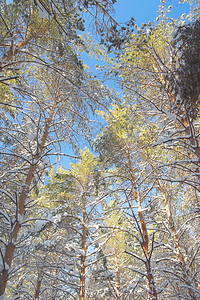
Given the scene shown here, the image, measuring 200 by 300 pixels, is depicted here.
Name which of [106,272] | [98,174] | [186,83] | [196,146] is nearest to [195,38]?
[186,83]

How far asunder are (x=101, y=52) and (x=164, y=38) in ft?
5.84

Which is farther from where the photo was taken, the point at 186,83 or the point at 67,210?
the point at 67,210

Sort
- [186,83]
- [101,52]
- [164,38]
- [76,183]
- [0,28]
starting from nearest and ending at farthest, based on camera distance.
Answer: [186,83], [0,28], [164,38], [101,52], [76,183]

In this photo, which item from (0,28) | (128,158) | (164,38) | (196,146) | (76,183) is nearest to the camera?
(196,146)

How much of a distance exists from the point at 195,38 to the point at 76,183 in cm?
638

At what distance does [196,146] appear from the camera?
3.51 meters

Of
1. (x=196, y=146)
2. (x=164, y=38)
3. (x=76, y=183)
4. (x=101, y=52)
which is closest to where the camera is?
(x=196, y=146)

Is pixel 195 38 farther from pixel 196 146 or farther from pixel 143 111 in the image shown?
pixel 143 111

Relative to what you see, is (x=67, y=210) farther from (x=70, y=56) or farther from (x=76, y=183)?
(x=70, y=56)

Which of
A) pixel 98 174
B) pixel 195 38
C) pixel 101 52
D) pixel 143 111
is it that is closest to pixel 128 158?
pixel 98 174

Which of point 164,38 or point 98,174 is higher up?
point 164,38

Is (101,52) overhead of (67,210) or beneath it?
overhead

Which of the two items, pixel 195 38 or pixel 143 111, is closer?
pixel 195 38

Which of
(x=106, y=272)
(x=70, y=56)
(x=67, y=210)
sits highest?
Answer: (x=70, y=56)
